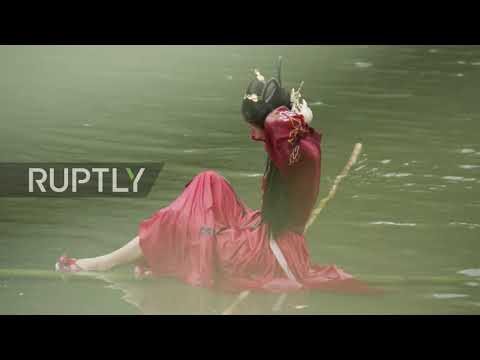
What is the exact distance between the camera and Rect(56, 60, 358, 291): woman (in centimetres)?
786

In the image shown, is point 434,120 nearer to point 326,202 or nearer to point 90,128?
point 326,202

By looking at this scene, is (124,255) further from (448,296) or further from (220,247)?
(448,296)

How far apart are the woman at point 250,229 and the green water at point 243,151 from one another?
0.07m

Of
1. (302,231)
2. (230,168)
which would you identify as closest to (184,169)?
(230,168)

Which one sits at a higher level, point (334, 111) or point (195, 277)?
point (334, 111)

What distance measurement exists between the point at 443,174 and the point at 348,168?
1.81ft

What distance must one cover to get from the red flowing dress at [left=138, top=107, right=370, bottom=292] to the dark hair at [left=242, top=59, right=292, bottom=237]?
0.12ft

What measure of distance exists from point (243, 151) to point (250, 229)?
1.46 ft

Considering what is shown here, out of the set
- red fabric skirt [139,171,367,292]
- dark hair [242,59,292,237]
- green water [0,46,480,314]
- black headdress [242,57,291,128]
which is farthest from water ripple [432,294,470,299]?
black headdress [242,57,291,128]

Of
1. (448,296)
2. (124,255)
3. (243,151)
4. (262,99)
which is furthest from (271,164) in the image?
(448,296)

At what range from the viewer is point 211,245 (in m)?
7.89

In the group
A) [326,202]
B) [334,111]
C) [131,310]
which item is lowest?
[131,310]

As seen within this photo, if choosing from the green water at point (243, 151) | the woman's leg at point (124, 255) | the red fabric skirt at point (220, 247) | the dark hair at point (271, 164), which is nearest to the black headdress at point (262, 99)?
the dark hair at point (271, 164)

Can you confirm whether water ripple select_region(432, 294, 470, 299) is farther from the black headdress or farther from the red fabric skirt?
the black headdress
